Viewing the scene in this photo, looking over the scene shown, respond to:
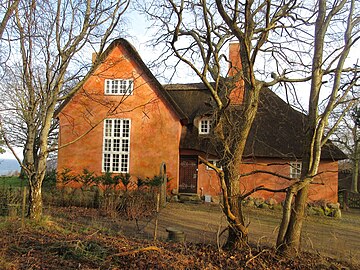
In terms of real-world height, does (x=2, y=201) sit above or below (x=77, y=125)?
below

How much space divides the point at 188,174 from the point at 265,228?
8134 millimetres

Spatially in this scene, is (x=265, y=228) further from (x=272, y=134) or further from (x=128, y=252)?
(x=272, y=134)

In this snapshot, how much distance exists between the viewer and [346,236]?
1030 cm

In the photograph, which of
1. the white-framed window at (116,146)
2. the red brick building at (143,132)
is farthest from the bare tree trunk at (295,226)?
the white-framed window at (116,146)

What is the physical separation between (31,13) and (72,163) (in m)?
11.5

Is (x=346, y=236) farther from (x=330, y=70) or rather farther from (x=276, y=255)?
(x=330, y=70)

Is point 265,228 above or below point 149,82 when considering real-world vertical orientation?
below

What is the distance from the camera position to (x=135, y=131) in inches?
717

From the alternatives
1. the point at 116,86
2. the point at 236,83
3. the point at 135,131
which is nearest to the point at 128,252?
the point at 236,83

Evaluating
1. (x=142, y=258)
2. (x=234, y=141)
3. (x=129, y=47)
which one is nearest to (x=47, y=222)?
(x=142, y=258)

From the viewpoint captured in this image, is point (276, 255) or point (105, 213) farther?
point (105, 213)

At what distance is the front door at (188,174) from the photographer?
18.2 meters

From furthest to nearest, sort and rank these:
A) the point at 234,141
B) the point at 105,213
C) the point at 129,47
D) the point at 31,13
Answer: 1. the point at 129,47
2. the point at 105,213
3. the point at 31,13
4. the point at 234,141

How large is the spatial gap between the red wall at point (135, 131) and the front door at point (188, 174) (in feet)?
2.96
